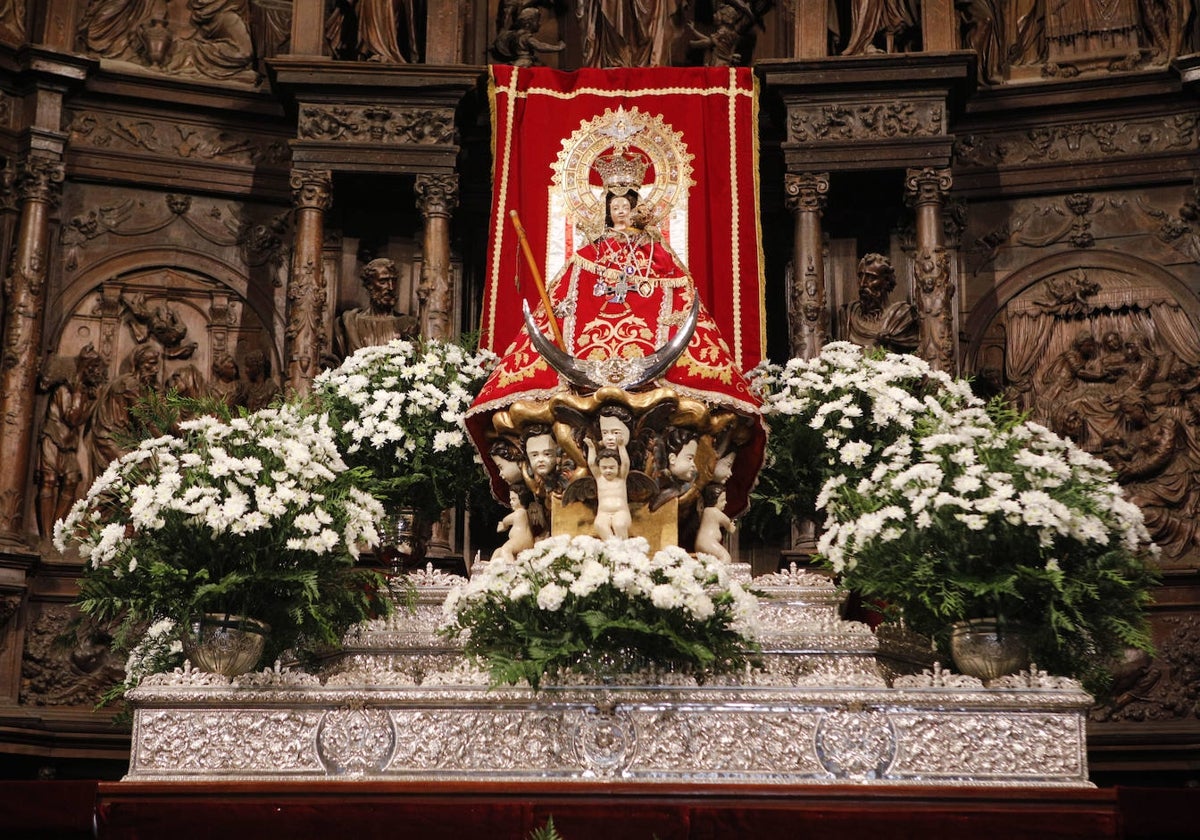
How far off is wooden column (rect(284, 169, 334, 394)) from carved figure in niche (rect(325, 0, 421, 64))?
1331 mm

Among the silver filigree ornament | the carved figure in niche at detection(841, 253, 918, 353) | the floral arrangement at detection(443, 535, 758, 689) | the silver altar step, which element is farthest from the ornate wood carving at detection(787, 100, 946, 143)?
the silver filigree ornament

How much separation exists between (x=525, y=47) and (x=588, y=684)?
8.62 metres

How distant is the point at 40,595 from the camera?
1279 cm

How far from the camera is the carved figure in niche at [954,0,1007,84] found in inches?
573

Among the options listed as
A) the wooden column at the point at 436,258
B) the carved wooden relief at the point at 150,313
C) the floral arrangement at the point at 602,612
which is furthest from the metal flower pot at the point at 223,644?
the carved wooden relief at the point at 150,313

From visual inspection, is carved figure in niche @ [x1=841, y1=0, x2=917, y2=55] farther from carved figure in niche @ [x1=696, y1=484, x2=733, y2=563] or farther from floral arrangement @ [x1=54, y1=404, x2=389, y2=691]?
floral arrangement @ [x1=54, y1=404, x2=389, y2=691]

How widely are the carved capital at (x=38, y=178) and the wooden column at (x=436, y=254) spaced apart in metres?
2.98

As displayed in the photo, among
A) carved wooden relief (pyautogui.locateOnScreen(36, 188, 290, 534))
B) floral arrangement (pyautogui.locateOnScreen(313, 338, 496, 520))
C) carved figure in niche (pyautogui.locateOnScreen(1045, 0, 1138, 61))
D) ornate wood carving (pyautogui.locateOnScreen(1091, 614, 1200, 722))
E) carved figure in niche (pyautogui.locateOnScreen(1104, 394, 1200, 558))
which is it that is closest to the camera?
floral arrangement (pyautogui.locateOnScreen(313, 338, 496, 520))

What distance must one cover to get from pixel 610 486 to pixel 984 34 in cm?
779

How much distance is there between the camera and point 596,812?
6.85 meters

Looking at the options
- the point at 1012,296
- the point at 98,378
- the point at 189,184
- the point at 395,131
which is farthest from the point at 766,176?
the point at 98,378

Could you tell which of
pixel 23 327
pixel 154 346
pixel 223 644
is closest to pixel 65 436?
pixel 23 327

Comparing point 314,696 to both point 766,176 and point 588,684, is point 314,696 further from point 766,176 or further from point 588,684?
point 766,176

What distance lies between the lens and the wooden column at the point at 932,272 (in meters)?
13.1
